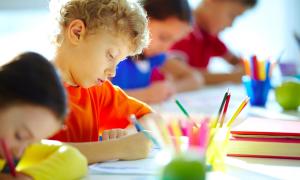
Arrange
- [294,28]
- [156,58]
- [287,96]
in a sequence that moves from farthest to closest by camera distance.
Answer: [294,28] → [156,58] → [287,96]

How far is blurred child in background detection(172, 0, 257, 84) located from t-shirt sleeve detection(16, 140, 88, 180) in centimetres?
173

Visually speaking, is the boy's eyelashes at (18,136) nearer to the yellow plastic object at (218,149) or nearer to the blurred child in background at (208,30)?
the yellow plastic object at (218,149)

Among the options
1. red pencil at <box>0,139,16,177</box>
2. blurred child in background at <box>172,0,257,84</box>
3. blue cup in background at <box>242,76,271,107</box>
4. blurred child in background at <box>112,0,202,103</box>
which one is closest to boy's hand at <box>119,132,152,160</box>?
red pencil at <box>0,139,16,177</box>

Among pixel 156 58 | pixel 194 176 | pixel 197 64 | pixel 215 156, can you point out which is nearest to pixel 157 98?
pixel 156 58

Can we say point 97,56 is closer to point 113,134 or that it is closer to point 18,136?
point 113,134

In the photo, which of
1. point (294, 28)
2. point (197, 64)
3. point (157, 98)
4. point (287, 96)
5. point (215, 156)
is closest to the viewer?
point (215, 156)

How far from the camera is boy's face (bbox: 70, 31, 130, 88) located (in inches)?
42.9

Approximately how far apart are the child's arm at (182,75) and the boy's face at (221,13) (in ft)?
0.86

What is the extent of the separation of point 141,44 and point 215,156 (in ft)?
0.91

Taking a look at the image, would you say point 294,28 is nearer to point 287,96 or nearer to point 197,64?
point 197,64

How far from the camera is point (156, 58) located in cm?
221

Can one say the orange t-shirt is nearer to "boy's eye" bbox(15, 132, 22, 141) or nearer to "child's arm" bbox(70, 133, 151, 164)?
"child's arm" bbox(70, 133, 151, 164)

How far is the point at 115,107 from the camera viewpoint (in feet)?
4.04

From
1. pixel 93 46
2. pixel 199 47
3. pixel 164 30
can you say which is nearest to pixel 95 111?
pixel 93 46
